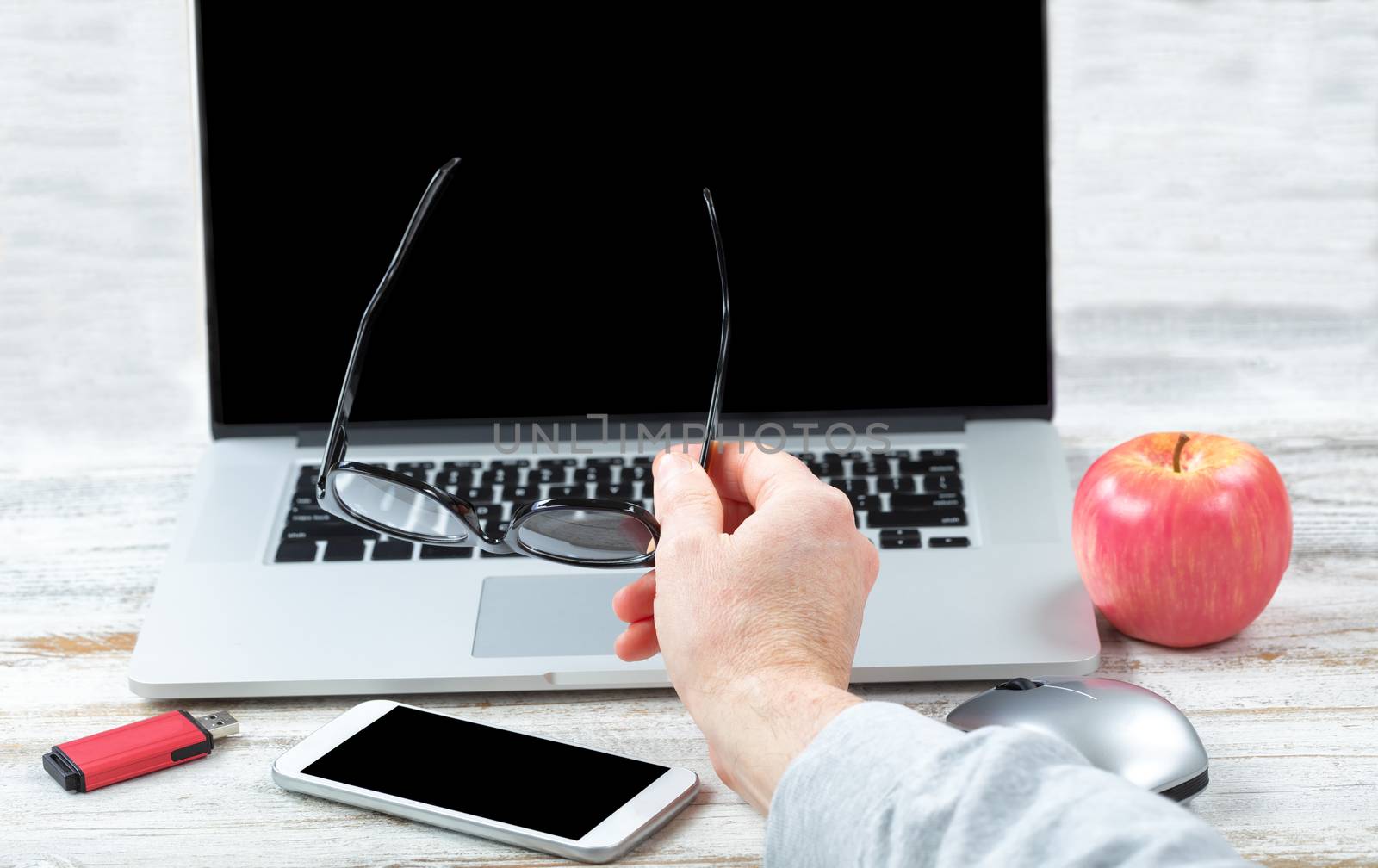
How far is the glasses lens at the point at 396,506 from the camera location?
74cm

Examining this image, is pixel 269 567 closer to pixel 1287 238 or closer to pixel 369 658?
Answer: pixel 369 658

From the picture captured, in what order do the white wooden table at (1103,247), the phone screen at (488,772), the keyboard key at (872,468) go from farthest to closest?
the white wooden table at (1103,247) < the keyboard key at (872,468) < the phone screen at (488,772)

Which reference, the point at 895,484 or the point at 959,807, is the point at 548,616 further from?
the point at 959,807

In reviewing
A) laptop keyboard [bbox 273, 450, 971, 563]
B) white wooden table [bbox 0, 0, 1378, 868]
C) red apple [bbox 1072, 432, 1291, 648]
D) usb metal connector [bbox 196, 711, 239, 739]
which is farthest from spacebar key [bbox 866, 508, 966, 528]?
usb metal connector [bbox 196, 711, 239, 739]

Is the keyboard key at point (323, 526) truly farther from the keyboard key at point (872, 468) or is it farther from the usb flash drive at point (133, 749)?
the keyboard key at point (872, 468)

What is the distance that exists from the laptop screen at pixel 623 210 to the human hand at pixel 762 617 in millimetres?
440

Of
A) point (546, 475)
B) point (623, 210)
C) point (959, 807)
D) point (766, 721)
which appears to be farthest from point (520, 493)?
point (959, 807)

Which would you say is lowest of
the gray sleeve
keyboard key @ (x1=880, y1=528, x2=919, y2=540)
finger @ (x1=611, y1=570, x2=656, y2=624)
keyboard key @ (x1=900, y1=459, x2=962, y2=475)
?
keyboard key @ (x1=880, y1=528, x2=919, y2=540)

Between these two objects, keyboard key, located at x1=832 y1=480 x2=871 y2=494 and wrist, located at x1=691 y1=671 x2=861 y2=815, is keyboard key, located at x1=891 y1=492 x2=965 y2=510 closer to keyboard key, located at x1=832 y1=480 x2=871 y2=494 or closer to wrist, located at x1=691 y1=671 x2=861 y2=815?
keyboard key, located at x1=832 y1=480 x2=871 y2=494

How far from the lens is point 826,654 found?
0.61 meters

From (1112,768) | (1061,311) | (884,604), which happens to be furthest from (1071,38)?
(1112,768)

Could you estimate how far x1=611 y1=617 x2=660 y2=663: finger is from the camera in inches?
28.3

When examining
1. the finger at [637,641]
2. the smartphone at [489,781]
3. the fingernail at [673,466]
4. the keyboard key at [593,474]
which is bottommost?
the smartphone at [489,781]

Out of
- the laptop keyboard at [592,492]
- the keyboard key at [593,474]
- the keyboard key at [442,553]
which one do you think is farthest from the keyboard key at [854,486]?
the keyboard key at [442,553]
